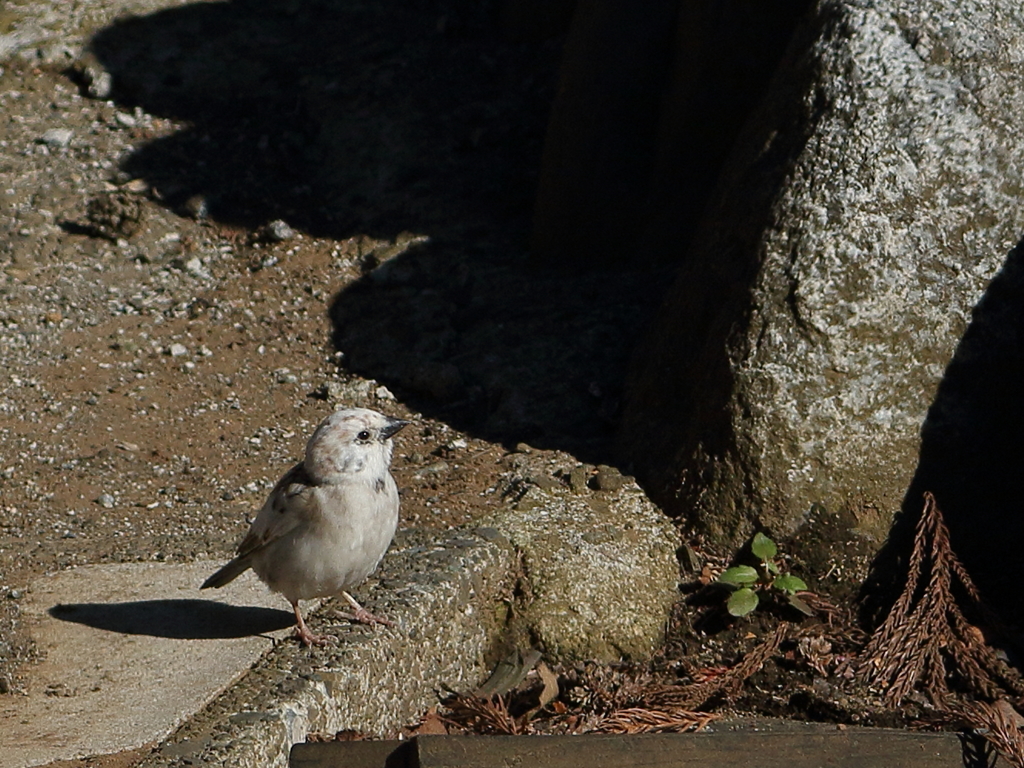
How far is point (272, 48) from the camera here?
10125mm

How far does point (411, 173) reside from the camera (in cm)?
842

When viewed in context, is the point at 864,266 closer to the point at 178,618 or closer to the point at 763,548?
the point at 763,548

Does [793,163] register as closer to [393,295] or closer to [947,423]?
[947,423]

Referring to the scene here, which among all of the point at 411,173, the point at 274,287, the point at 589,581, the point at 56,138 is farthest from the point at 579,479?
the point at 56,138

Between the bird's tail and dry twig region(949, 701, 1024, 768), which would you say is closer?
dry twig region(949, 701, 1024, 768)

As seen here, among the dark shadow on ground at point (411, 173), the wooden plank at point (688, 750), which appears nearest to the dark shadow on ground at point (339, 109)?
the dark shadow on ground at point (411, 173)

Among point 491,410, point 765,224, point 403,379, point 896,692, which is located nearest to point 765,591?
point 896,692

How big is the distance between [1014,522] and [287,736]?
119 inches

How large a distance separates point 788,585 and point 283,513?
199cm

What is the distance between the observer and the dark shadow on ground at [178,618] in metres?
4.48

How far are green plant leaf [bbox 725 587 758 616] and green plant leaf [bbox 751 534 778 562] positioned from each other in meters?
0.15

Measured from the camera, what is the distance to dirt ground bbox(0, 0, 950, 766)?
5.70m

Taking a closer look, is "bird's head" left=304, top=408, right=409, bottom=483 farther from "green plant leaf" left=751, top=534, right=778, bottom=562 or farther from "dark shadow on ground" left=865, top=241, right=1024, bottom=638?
"dark shadow on ground" left=865, top=241, right=1024, bottom=638

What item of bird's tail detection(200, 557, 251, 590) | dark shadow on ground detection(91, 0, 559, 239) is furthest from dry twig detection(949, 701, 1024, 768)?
dark shadow on ground detection(91, 0, 559, 239)
